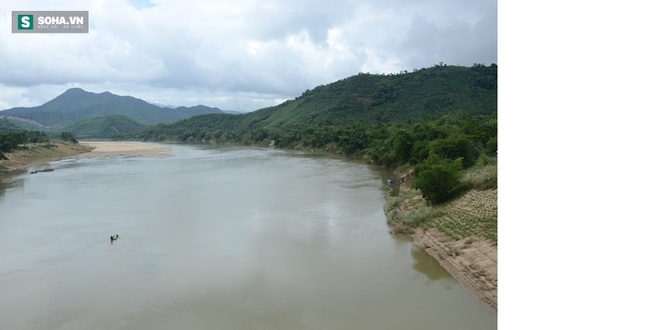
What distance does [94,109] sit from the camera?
157875mm

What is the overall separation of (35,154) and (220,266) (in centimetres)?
3724

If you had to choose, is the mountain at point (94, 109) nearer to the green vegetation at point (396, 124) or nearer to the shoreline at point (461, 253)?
the green vegetation at point (396, 124)

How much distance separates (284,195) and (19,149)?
30.1m

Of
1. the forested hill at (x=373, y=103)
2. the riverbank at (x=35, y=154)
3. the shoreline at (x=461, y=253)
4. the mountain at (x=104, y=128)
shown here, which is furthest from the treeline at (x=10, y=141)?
the mountain at (x=104, y=128)

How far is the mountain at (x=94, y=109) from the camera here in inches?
5320

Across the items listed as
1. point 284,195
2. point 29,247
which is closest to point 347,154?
point 284,195

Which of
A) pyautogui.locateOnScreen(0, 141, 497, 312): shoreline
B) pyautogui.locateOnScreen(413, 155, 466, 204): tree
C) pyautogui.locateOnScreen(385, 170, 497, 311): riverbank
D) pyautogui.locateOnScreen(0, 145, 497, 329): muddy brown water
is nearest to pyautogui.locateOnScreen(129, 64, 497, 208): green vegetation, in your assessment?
pyautogui.locateOnScreen(413, 155, 466, 204): tree

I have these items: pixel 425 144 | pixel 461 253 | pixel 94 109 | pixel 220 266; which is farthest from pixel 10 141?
pixel 94 109

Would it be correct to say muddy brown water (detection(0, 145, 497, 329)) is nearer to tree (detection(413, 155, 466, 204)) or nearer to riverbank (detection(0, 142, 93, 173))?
tree (detection(413, 155, 466, 204))

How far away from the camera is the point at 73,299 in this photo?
353 inches

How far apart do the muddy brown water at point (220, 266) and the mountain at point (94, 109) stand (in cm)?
12762

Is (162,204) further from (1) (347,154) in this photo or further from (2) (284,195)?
(1) (347,154)

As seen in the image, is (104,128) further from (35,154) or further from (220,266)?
(220,266)
